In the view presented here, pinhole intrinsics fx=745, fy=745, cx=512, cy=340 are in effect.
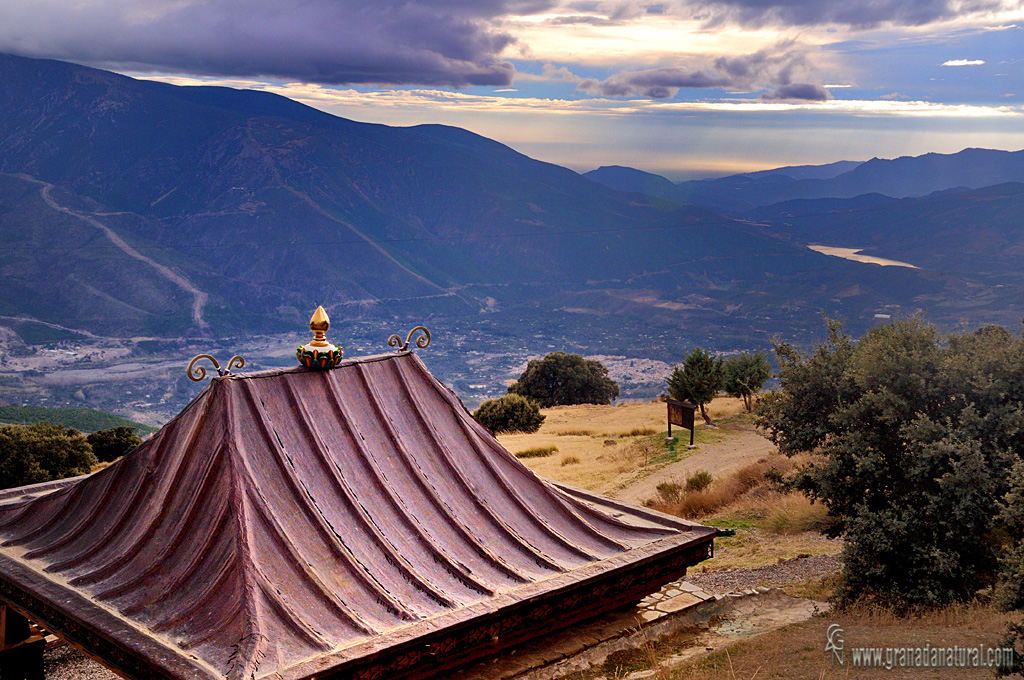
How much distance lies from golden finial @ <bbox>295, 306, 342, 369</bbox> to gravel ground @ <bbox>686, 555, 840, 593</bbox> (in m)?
7.03

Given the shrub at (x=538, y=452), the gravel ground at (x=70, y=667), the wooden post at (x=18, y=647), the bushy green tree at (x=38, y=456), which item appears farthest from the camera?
the shrub at (x=538, y=452)

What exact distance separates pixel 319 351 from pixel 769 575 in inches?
340

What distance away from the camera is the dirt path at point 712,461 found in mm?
19500

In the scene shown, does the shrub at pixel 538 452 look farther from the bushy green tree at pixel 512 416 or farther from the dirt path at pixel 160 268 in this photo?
the dirt path at pixel 160 268

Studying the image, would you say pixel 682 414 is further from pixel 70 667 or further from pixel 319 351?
pixel 319 351

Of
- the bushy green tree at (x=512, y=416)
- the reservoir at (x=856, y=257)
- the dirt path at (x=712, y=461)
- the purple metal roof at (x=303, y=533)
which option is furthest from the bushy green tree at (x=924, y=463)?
the reservoir at (x=856, y=257)

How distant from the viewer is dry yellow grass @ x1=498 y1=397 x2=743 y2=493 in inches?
904

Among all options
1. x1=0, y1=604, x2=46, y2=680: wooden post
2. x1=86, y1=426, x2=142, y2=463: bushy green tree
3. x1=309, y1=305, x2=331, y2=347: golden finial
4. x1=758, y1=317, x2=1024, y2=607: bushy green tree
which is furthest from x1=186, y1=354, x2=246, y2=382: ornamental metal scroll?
x1=86, y1=426, x2=142, y2=463: bushy green tree

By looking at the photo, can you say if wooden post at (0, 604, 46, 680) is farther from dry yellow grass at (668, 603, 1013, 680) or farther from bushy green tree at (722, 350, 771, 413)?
→ bushy green tree at (722, 350, 771, 413)

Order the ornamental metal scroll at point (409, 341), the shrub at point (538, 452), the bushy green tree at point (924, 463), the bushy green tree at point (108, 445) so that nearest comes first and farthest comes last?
the ornamental metal scroll at point (409, 341)
the bushy green tree at point (924, 463)
the bushy green tree at point (108, 445)
the shrub at point (538, 452)

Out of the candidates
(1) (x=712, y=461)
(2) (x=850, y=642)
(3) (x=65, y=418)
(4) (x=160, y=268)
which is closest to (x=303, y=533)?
(2) (x=850, y=642)

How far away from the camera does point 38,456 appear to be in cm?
2202

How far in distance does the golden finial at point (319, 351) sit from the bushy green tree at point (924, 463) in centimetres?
766

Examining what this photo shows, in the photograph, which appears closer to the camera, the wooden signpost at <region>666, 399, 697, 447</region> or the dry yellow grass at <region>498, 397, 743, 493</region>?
the dry yellow grass at <region>498, 397, 743, 493</region>
